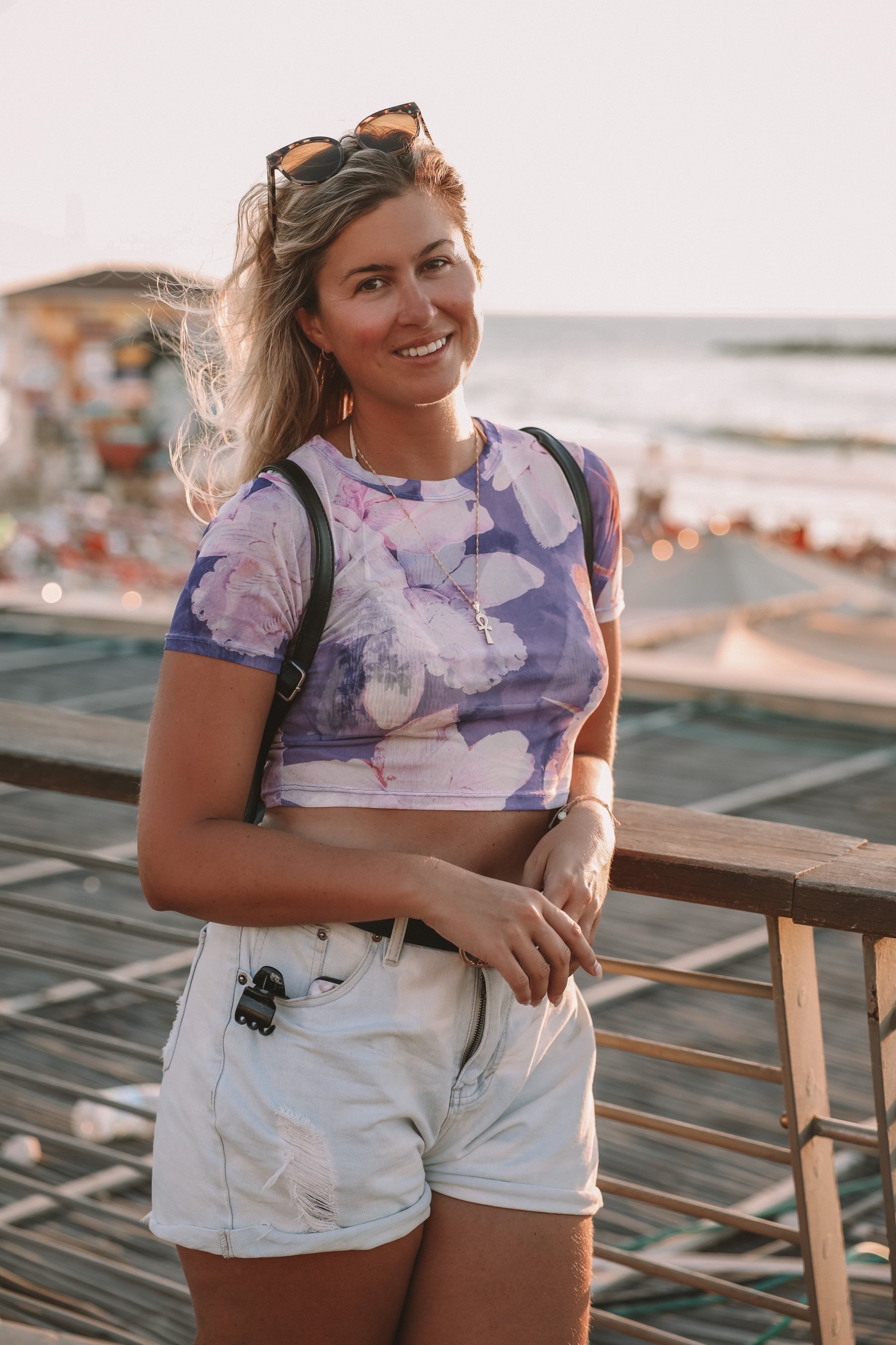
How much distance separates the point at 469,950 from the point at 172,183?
4.49ft

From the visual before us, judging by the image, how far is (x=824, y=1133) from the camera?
5.13ft

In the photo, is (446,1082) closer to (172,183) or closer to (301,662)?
(301,662)

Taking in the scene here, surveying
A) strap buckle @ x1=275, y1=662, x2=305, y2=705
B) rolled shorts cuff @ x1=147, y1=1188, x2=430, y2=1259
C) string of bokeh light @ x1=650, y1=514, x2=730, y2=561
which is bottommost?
rolled shorts cuff @ x1=147, y1=1188, x2=430, y2=1259

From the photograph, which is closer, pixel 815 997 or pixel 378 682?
pixel 378 682

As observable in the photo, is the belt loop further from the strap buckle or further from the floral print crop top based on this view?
the strap buckle

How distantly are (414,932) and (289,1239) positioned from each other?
320mm

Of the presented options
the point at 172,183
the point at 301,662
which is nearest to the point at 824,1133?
the point at 301,662

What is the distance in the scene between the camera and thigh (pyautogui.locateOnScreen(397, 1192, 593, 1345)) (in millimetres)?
1338

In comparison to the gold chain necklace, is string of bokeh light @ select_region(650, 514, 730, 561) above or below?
above

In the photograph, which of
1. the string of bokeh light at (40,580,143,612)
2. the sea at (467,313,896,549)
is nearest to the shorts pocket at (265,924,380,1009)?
the string of bokeh light at (40,580,143,612)

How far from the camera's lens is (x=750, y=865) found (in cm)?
144

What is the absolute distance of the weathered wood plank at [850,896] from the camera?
4.40 ft

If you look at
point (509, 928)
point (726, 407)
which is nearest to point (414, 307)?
point (509, 928)

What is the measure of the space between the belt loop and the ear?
2.14ft
